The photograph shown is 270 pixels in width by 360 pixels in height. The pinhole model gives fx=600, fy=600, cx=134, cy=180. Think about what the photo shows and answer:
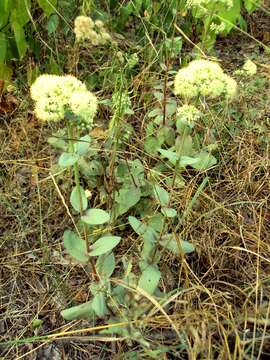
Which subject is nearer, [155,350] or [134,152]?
[155,350]

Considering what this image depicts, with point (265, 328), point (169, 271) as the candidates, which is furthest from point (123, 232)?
point (265, 328)

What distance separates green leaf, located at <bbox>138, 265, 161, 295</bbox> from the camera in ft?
4.80

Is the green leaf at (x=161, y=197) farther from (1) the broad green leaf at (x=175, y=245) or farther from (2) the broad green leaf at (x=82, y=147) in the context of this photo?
(2) the broad green leaf at (x=82, y=147)

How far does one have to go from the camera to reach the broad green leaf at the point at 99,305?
144 cm

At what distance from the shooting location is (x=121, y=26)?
248 centimetres

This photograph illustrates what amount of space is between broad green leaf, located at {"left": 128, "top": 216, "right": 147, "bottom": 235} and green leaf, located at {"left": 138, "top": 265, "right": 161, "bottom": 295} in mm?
95

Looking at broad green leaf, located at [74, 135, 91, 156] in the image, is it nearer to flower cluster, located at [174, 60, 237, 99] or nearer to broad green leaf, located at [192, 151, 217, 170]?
flower cluster, located at [174, 60, 237, 99]

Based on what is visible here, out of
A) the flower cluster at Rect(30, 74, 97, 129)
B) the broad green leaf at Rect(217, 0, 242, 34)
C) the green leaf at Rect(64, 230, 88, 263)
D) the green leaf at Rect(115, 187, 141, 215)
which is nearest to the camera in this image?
the flower cluster at Rect(30, 74, 97, 129)

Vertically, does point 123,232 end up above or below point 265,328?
below

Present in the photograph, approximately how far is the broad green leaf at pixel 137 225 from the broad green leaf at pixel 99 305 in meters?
0.18

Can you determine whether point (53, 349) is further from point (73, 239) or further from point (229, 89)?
point (229, 89)

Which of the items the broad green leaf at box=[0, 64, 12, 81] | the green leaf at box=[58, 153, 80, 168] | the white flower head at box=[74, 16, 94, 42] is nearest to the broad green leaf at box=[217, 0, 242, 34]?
the white flower head at box=[74, 16, 94, 42]

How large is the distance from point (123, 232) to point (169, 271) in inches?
8.7

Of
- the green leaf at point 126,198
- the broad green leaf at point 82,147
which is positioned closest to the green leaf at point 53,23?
the green leaf at point 126,198
